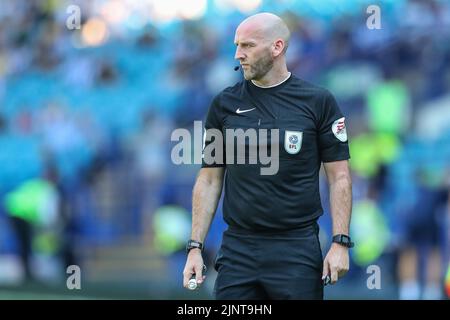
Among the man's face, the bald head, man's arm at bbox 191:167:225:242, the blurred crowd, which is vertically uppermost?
the blurred crowd

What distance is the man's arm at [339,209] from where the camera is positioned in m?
4.33

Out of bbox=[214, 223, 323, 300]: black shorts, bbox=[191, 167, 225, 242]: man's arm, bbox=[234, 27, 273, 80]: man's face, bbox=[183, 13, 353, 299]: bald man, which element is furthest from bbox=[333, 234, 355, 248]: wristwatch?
bbox=[234, 27, 273, 80]: man's face

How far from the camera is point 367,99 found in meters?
10.2

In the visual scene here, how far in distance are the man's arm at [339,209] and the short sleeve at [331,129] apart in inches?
2.0

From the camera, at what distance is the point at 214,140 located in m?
4.53

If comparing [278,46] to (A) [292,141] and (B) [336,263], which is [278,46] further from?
(B) [336,263]

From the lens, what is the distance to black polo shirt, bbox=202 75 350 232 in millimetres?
4375

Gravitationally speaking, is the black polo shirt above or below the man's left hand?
above

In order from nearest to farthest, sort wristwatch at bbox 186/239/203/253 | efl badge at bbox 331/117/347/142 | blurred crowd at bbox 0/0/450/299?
efl badge at bbox 331/117/347/142
wristwatch at bbox 186/239/203/253
blurred crowd at bbox 0/0/450/299

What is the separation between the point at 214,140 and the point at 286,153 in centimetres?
34

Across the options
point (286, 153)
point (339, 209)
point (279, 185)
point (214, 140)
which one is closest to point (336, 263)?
point (339, 209)

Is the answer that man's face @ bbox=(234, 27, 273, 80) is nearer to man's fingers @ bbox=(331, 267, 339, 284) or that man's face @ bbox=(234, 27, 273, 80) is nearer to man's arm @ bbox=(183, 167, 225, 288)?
man's arm @ bbox=(183, 167, 225, 288)

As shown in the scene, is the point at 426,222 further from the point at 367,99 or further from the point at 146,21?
the point at 146,21
